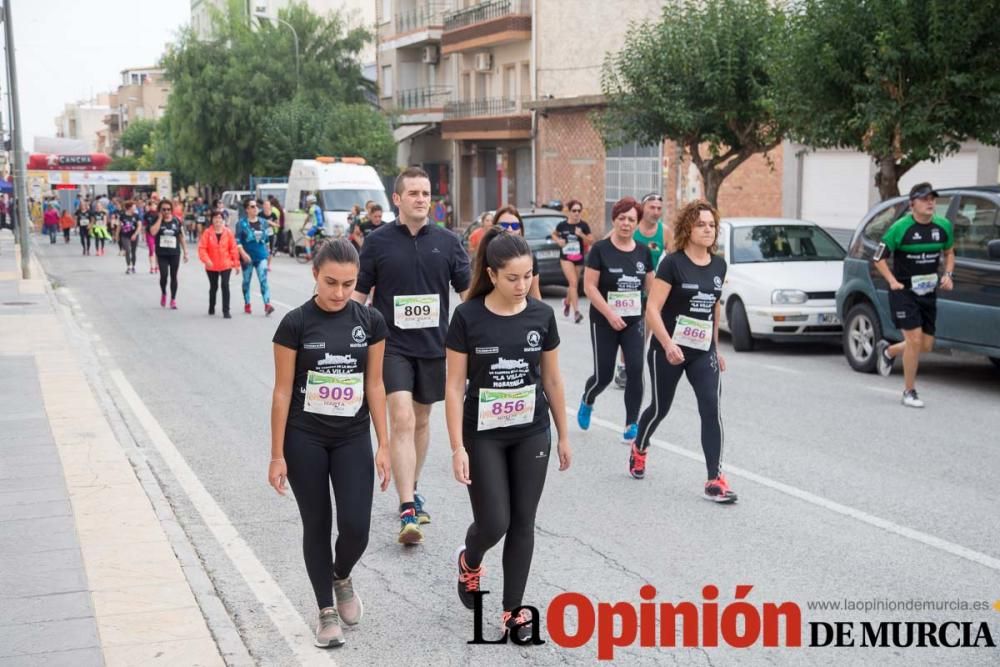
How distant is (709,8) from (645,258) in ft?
47.3

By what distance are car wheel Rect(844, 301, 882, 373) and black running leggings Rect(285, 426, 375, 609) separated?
874cm

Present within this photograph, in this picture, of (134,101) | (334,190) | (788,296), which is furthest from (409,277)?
(134,101)

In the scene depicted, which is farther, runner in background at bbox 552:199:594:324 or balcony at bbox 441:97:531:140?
balcony at bbox 441:97:531:140

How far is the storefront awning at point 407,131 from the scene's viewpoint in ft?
159

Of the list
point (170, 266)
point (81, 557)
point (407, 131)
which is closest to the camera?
point (81, 557)

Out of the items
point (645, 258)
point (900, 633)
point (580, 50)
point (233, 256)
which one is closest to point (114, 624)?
point (900, 633)

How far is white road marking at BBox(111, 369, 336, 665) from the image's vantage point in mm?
5176

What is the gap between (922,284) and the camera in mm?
10836

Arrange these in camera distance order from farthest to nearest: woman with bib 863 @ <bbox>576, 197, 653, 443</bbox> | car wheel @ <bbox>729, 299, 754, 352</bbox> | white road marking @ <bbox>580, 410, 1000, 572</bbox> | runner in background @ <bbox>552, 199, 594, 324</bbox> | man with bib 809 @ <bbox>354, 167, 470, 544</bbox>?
runner in background @ <bbox>552, 199, 594, 324</bbox>
car wheel @ <bbox>729, 299, 754, 352</bbox>
woman with bib 863 @ <bbox>576, 197, 653, 443</bbox>
man with bib 809 @ <bbox>354, 167, 470, 544</bbox>
white road marking @ <bbox>580, 410, 1000, 572</bbox>

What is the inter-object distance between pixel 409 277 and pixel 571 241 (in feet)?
31.4

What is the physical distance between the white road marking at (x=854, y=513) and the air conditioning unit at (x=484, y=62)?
1394 inches

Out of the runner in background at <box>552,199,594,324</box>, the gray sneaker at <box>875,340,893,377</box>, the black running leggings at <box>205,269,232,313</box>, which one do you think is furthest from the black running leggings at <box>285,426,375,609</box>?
the black running leggings at <box>205,269,232,313</box>

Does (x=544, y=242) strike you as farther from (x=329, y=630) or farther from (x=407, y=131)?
(x=407, y=131)

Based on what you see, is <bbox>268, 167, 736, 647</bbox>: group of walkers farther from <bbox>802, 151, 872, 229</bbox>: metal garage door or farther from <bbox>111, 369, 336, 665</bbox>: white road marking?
<bbox>802, 151, 872, 229</bbox>: metal garage door
